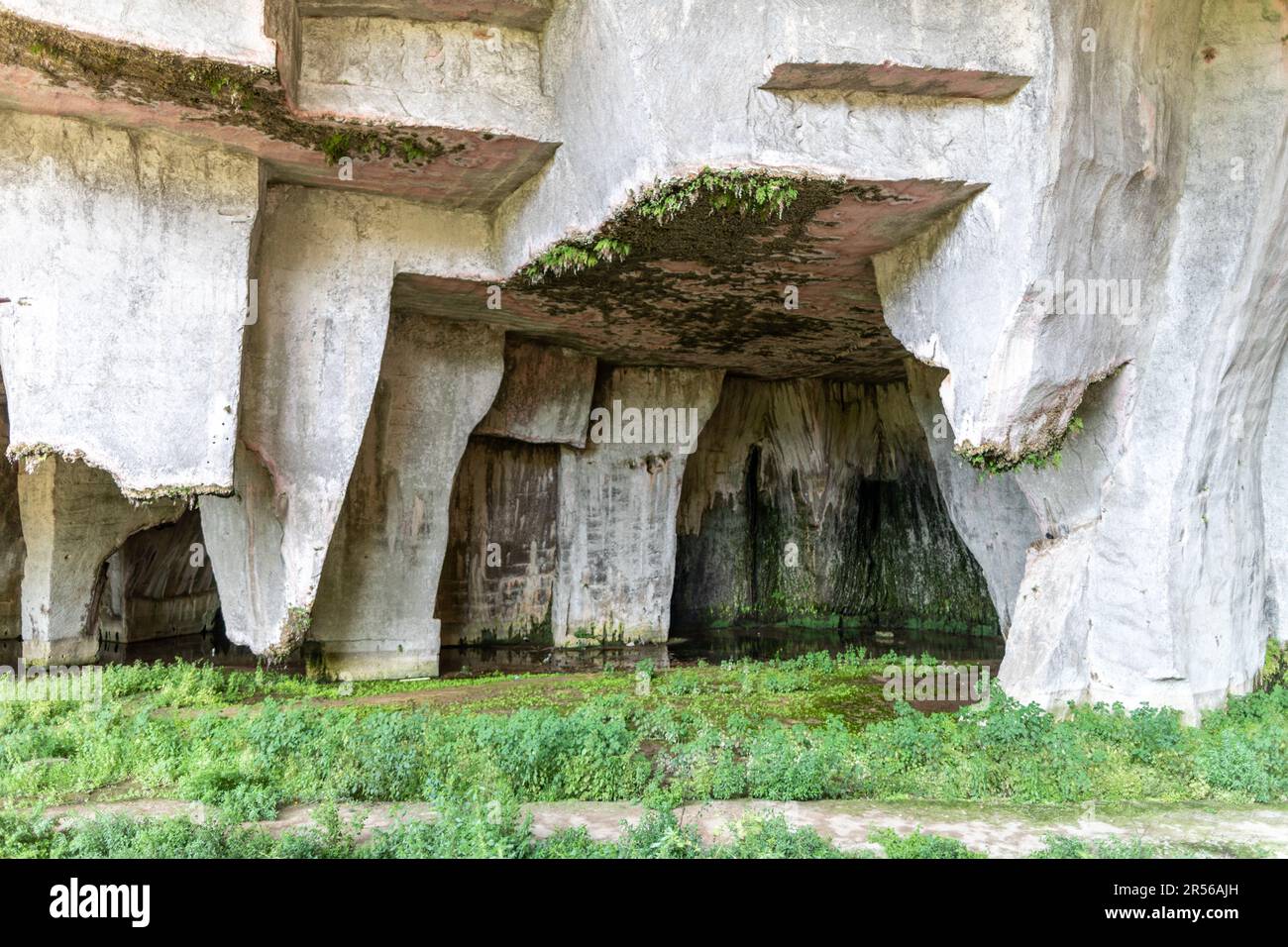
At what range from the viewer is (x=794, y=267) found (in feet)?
32.4

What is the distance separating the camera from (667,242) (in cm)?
905

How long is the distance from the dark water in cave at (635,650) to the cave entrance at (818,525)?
0.64 meters

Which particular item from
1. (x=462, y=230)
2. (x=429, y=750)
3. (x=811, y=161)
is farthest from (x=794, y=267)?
(x=429, y=750)

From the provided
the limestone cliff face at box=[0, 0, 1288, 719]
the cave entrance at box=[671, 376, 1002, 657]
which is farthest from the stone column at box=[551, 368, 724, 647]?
the limestone cliff face at box=[0, 0, 1288, 719]

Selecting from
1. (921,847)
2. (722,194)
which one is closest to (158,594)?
(722,194)

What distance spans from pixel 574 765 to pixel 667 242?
494cm

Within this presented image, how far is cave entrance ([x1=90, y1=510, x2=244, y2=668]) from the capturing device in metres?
15.1

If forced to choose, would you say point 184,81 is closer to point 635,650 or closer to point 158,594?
point 635,650

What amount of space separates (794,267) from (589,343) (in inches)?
173

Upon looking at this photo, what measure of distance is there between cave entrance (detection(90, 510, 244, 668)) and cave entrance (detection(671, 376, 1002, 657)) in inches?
325

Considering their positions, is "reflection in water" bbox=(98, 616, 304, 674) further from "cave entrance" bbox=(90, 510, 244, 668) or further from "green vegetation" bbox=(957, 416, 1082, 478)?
"green vegetation" bbox=(957, 416, 1082, 478)

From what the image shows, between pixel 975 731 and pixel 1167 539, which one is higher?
pixel 1167 539

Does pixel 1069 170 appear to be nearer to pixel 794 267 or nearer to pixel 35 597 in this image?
pixel 794 267

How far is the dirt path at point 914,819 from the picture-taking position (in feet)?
17.2
